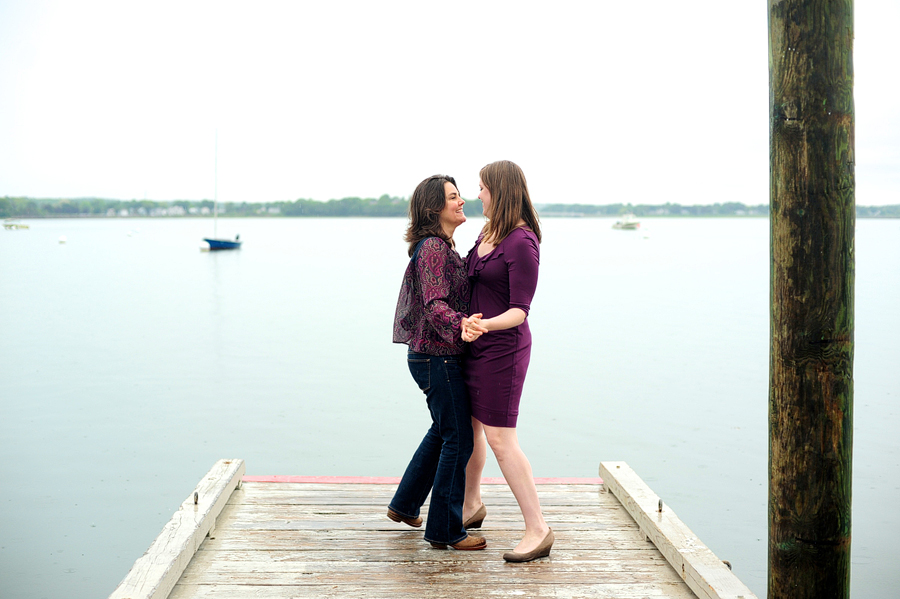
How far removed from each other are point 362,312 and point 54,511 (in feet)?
59.3

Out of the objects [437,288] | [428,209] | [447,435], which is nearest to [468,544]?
[447,435]

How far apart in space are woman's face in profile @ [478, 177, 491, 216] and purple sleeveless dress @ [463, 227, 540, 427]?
0.61 ft

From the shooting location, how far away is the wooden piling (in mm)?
2586

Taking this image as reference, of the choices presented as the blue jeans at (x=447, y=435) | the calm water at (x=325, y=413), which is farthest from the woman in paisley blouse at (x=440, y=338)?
the calm water at (x=325, y=413)

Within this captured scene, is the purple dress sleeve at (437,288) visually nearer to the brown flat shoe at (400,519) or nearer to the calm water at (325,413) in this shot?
the brown flat shoe at (400,519)

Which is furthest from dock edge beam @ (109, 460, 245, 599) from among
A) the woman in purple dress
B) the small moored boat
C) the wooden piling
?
the small moored boat

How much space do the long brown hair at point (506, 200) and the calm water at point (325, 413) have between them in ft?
14.0

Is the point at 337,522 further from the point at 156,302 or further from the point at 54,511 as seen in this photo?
the point at 156,302

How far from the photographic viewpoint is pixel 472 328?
3301 millimetres

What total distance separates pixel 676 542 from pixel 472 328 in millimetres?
1413

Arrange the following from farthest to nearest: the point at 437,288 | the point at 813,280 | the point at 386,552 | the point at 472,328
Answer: the point at 386,552 < the point at 437,288 < the point at 472,328 < the point at 813,280

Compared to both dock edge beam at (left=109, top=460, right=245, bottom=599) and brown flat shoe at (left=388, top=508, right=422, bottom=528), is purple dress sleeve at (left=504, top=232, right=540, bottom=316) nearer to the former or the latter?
brown flat shoe at (left=388, top=508, right=422, bottom=528)

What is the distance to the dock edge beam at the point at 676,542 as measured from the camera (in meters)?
3.09

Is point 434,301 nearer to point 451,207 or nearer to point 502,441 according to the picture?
point 451,207
